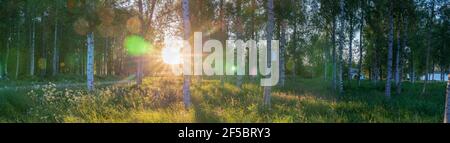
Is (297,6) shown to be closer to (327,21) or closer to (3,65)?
(327,21)

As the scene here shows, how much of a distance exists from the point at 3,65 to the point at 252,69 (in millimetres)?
27228

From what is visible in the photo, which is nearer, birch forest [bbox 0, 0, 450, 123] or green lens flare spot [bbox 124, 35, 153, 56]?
birch forest [bbox 0, 0, 450, 123]

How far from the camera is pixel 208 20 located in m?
25.7

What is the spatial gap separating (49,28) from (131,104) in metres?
31.5

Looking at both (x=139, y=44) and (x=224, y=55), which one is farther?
(x=224, y=55)

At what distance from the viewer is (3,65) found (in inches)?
1454

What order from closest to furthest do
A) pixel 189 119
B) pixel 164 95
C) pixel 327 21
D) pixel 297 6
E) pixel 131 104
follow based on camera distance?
pixel 189 119 < pixel 131 104 < pixel 164 95 < pixel 297 6 < pixel 327 21

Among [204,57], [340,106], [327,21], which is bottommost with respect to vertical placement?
[340,106]

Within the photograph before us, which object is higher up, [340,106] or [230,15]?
[230,15]

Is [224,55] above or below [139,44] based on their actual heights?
below

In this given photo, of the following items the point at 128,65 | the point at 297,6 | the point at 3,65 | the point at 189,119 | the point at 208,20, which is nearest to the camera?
the point at 189,119

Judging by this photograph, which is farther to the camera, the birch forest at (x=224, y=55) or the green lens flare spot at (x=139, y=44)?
the green lens flare spot at (x=139, y=44)
